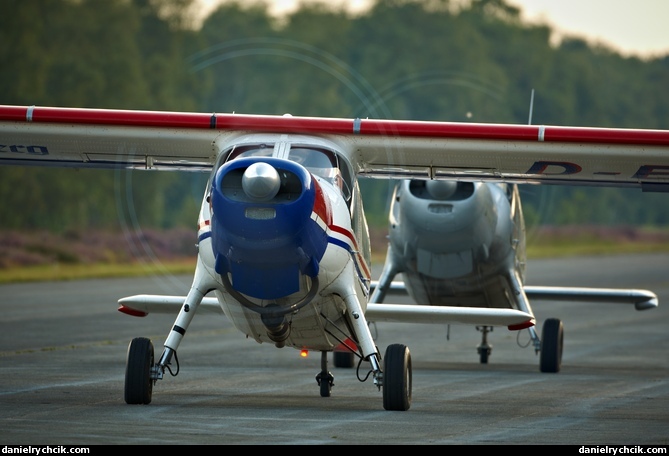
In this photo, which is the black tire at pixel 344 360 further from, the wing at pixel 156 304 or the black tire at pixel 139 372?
the black tire at pixel 139 372

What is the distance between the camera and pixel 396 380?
11266 mm

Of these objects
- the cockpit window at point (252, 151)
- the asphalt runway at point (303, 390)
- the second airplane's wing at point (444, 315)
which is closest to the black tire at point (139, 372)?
the asphalt runway at point (303, 390)

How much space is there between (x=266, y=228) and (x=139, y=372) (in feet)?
6.75

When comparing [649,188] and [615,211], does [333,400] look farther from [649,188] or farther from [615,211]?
[615,211]

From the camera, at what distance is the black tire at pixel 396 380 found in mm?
11258

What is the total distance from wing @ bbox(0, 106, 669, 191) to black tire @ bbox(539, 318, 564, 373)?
4.53 metres

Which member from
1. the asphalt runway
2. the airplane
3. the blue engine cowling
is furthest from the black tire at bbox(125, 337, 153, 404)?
the blue engine cowling

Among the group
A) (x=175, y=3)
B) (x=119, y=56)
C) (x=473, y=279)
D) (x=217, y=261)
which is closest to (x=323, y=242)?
(x=217, y=261)

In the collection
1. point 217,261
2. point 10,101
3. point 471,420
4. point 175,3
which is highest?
point 175,3

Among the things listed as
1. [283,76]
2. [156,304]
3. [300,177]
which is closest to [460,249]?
[156,304]

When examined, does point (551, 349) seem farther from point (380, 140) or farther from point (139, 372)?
point (139, 372)

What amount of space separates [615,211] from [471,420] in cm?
8347

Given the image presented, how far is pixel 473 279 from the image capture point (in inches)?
662

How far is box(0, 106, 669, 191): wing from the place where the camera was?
1170cm
